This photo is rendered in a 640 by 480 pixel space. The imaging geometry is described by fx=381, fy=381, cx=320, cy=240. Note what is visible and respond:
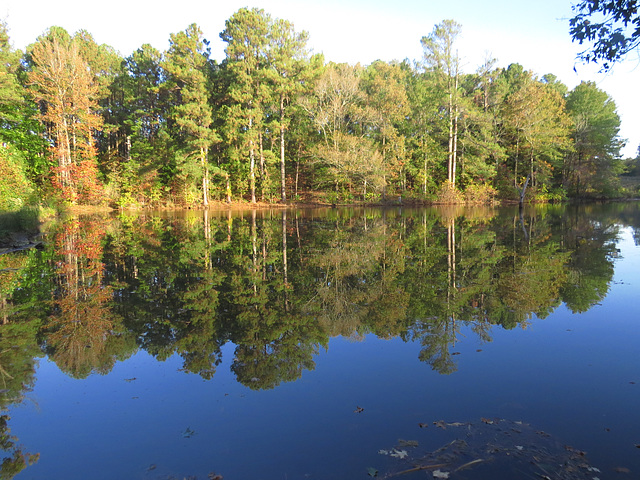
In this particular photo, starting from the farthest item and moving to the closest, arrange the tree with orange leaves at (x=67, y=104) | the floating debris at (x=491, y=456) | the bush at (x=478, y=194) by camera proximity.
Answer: the bush at (x=478, y=194) → the tree with orange leaves at (x=67, y=104) → the floating debris at (x=491, y=456)

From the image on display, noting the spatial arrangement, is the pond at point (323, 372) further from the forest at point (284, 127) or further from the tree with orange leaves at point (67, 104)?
the forest at point (284, 127)

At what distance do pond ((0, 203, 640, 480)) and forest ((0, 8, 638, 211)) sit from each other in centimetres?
2854

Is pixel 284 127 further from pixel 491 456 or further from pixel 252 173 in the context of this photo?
pixel 491 456

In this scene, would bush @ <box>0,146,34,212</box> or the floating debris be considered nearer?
the floating debris

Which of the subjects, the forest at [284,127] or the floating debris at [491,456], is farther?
the forest at [284,127]

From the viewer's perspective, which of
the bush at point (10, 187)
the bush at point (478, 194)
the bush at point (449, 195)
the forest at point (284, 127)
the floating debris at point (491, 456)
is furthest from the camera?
the bush at point (478, 194)

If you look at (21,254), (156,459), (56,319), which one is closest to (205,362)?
(156,459)

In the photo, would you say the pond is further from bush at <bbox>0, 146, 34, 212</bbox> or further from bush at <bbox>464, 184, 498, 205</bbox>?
bush at <bbox>464, 184, 498, 205</bbox>

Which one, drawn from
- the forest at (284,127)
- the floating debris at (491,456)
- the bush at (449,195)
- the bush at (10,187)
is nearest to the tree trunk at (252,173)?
the forest at (284,127)

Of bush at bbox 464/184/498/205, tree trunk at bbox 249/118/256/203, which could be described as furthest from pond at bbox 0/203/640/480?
bush at bbox 464/184/498/205

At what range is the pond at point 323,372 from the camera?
9.77 ft

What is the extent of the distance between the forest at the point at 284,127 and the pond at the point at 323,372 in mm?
28542

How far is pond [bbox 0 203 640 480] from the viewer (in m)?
2.98

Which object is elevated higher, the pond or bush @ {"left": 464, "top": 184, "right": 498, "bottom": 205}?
bush @ {"left": 464, "top": 184, "right": 498, "bottom": 205}
